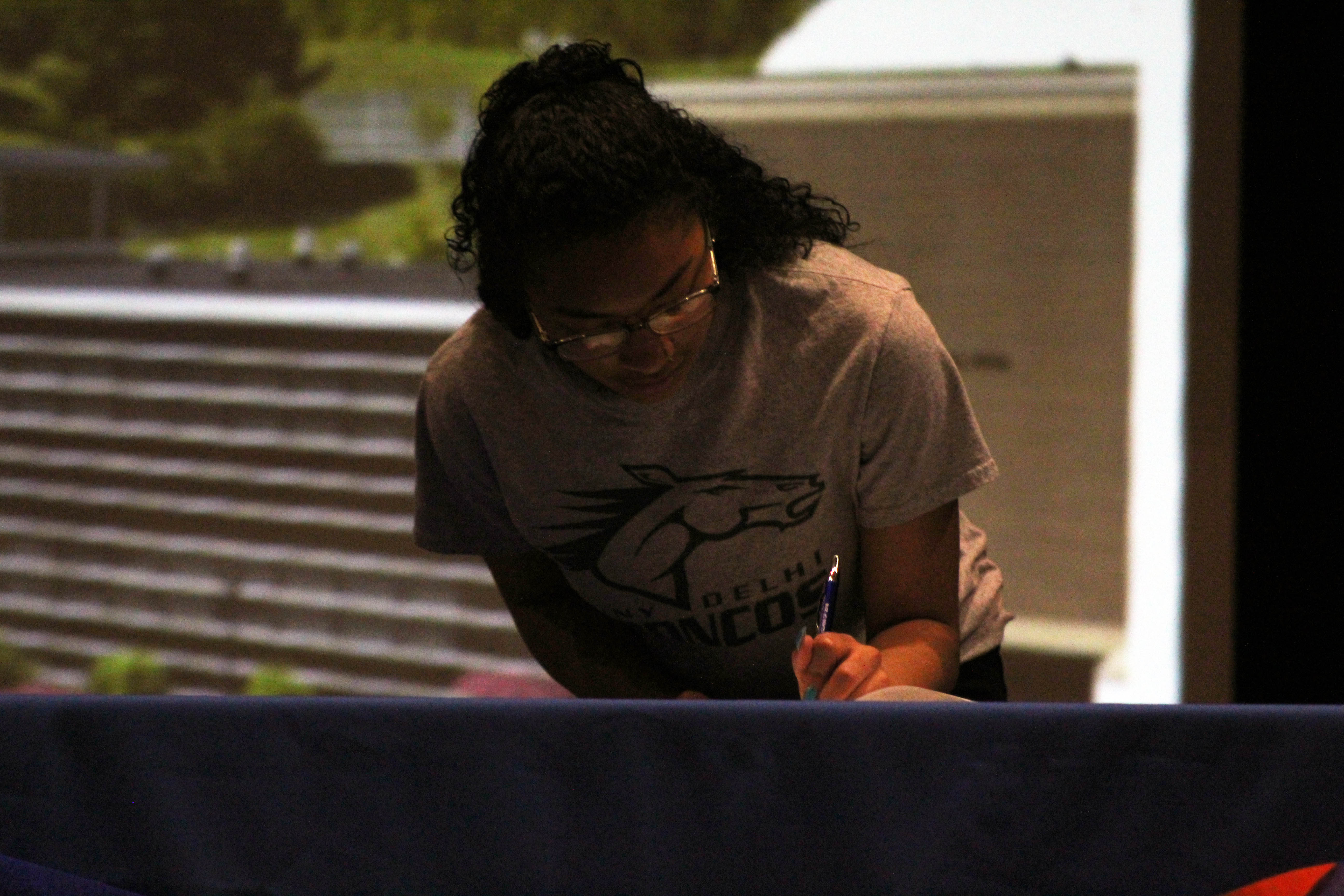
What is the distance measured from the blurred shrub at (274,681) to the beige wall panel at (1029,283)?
198cm

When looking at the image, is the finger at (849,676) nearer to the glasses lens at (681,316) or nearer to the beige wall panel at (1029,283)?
the glasses lens at (681,316)

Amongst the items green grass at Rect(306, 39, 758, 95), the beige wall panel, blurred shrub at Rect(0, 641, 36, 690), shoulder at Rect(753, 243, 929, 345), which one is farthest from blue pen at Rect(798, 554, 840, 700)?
blurred shrub at Rect(0, 641, 36, 690)

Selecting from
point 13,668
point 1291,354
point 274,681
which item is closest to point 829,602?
point 1291,354

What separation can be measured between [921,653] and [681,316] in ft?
1.01

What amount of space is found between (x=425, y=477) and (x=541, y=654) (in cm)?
19

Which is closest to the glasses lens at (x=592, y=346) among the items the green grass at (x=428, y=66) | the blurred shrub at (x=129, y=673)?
the green grass at (x=428, y=66)

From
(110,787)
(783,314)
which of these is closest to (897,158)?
(783,314)

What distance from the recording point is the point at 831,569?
3.01ft

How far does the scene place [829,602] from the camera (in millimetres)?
851

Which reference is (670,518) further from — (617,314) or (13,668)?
(13,668)

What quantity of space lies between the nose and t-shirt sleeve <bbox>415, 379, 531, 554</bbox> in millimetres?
177

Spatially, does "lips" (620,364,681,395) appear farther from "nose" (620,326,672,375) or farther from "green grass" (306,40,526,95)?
"green grass" (306,40,526,95)

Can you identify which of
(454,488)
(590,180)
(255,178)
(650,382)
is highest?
(255,178)

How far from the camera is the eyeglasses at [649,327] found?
31.8 inches
